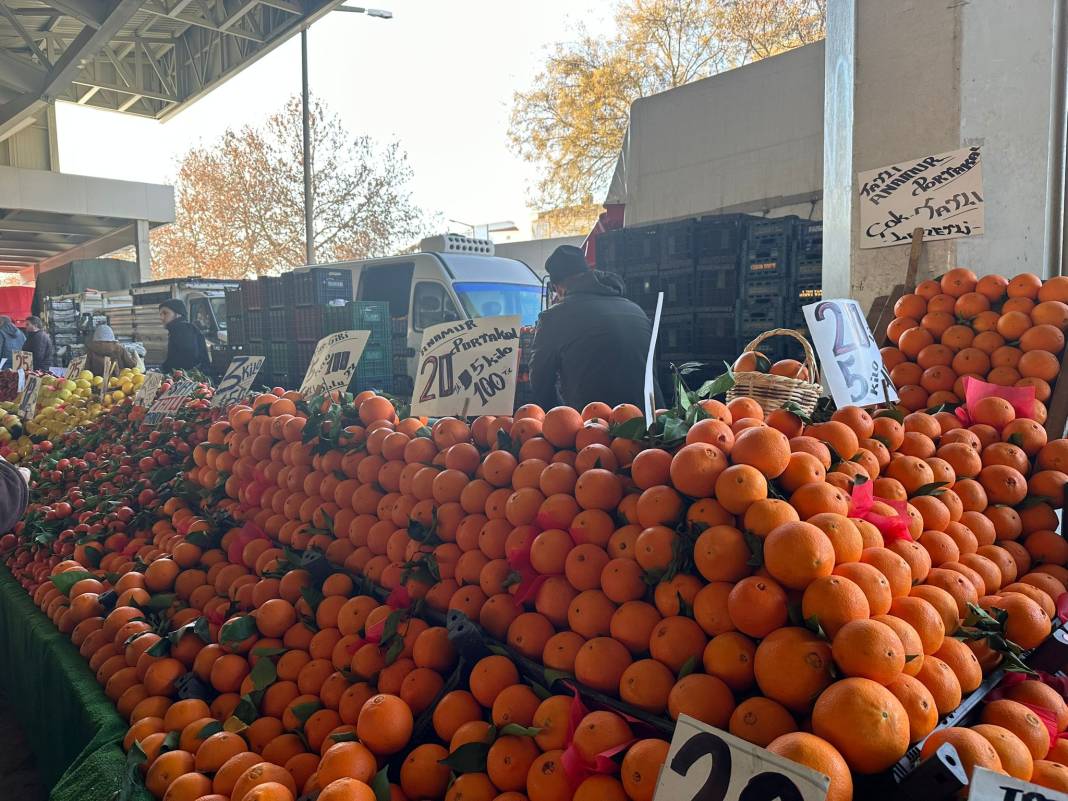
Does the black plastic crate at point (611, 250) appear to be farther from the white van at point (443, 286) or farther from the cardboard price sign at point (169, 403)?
the cardboard price sign at point (169, 403)

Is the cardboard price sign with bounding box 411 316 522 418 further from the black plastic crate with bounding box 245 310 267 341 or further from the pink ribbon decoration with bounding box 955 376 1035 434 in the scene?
the black plastic crate with bounding box 245 310 267 341

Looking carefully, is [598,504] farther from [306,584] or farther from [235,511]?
[235,511]

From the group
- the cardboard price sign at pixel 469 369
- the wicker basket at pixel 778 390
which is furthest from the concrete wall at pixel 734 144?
the cardboard price sign at pixel 469 369

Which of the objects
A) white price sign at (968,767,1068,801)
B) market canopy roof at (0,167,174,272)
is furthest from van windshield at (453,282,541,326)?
market canopy roof at (0,167,174,272)

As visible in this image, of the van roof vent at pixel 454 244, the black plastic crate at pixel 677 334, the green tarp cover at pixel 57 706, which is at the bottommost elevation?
the green tarp cover at pixel 57 706

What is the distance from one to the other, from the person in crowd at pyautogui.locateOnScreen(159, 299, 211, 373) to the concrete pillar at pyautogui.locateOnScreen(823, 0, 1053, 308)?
7.05m

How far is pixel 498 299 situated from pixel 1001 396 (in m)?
7.98

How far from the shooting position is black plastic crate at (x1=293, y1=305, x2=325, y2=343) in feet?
31.2

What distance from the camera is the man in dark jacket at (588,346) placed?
12.2 ft

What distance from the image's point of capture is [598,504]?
1.62m

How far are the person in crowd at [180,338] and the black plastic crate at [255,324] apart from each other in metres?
2.26

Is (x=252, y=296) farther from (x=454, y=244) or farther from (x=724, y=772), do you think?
(x=724, y=772)

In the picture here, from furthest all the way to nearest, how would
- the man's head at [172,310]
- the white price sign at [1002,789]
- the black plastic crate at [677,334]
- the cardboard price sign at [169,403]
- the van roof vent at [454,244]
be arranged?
1. the van roof vent at [454,244]
2. the man's head at [172,310]
3. the black plastic crate at [677,334]
4. the cardboard price sign at [169,403]
5. the white price sign at [1002,789]

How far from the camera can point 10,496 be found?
2.73 m
